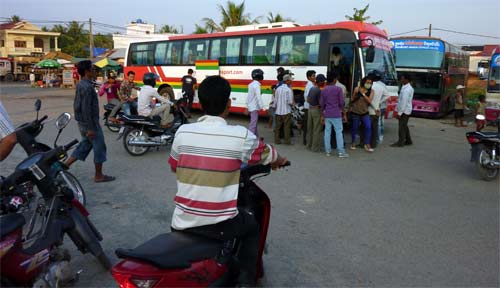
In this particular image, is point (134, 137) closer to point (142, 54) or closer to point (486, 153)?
point (486, 153)

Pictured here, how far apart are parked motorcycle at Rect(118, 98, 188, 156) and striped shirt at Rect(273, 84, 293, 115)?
2.57 meters

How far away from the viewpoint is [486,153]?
648cm

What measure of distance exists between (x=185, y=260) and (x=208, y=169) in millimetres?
516

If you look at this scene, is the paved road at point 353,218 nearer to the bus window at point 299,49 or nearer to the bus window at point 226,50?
the bus window at point 299,49

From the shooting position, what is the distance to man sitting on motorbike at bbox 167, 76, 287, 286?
2.29 m

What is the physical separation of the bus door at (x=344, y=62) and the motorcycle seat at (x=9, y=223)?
916cm

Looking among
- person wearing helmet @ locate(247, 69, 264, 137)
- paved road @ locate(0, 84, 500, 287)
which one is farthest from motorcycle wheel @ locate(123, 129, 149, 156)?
person wearing helmet @ locate(247, 69, 264, 137)

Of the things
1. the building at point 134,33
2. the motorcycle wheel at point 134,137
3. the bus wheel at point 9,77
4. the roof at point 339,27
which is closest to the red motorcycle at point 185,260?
the motorcycle wheel at point 134,137

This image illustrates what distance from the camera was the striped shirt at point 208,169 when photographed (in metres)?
2.29

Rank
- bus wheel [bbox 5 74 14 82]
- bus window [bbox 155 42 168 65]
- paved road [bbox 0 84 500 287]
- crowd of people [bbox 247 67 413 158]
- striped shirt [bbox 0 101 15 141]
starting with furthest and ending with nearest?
bus wheel [bbox 5 74 14 82] < bus window [bbox 155 42 168 65] < crowd of people [bbox 247 67 413 158] < paved road [bbox 0 84 500 287] < striped shirt [bbox 0 101 15 141]

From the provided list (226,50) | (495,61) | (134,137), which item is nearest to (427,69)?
(495,61)

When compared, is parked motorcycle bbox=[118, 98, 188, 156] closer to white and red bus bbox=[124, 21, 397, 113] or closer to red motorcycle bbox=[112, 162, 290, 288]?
white and red bus bbox=[124, 21, 397, 113]

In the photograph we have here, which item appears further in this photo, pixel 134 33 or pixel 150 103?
pixel 134 33

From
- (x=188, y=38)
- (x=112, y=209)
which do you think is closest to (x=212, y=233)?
(x=112, y=209)
